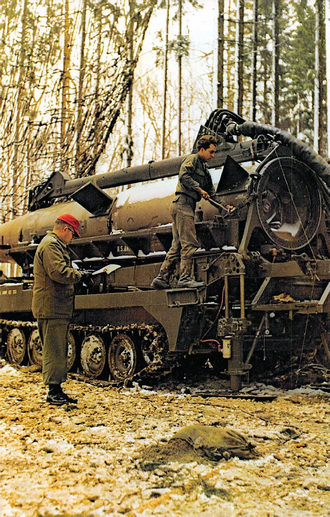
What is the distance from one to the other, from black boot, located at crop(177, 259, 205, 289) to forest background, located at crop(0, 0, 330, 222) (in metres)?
7.16

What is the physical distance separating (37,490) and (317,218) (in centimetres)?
551

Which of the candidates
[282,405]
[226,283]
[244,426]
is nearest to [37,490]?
[244,426]

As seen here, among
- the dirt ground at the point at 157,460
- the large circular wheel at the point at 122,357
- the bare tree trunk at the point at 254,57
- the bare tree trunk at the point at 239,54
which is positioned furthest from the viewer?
the bare tree trunk at the point at 239,54

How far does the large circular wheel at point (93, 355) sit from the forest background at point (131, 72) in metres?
7.08

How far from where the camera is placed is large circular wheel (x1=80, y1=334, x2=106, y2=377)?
7781 mm

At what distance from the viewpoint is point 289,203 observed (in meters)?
7.29

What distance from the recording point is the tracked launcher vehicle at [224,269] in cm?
655

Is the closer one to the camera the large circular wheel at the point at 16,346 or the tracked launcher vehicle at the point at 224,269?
the tracked launcher vehicle at the point at 224,269

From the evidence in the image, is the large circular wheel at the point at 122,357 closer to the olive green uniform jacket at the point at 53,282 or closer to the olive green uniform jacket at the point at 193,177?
the olive green uniform jacket at the point at 53,282

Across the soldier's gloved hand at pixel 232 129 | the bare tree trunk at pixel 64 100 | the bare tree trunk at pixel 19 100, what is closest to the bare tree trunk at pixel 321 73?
the soldier's gloved hand at pixel 232 129

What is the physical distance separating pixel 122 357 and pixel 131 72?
1040cm

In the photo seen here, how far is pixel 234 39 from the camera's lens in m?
13.6

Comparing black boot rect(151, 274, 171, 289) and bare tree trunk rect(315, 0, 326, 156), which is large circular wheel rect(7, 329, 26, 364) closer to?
black boot rect(151, 274, 171, 289)

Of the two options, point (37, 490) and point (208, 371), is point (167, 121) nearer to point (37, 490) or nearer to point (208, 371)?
point (208, 371)
